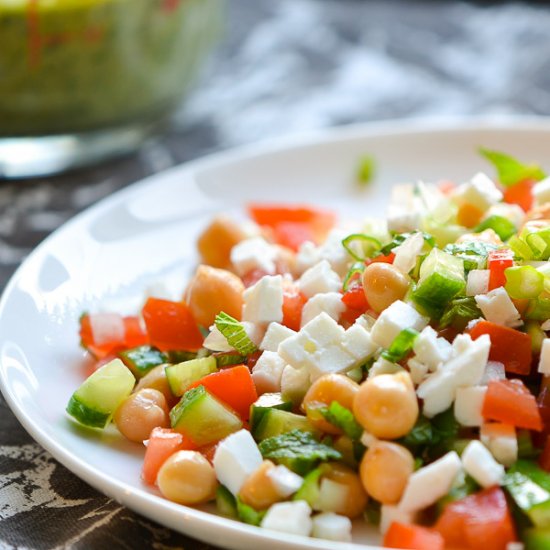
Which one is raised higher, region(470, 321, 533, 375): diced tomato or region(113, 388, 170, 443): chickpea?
region(470, 321, 533, 375): diced tomato

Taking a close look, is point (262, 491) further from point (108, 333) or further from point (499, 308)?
point (108, 333)

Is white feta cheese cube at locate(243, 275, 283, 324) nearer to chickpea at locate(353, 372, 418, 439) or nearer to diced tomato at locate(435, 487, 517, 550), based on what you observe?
chickpea at locate(353, 372, 418, 439)

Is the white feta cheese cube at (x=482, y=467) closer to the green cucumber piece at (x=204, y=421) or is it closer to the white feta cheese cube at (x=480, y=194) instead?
the green cucumber piece at (x=204, y=421)

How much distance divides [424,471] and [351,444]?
20 cm

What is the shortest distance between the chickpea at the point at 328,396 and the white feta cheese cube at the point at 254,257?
27.2 inches

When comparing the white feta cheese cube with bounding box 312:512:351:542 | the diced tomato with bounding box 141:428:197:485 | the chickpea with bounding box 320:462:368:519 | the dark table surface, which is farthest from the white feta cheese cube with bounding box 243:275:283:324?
the dark table surface

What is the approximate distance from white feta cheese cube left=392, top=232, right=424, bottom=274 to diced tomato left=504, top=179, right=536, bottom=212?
1.58 feet

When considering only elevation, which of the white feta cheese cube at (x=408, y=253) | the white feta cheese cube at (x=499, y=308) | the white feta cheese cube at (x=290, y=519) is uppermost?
the white feta cheese cube at (x=408, y=253)

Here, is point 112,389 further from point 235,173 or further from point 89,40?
point 89,40

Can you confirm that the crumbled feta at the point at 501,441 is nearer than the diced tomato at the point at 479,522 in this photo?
No

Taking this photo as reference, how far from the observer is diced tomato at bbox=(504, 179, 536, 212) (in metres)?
2.58

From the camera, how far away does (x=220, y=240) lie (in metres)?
2.85

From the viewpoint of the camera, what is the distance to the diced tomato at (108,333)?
2459 millimetres

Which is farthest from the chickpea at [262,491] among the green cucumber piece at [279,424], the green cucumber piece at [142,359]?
the green cucumber piece at [142,359]
